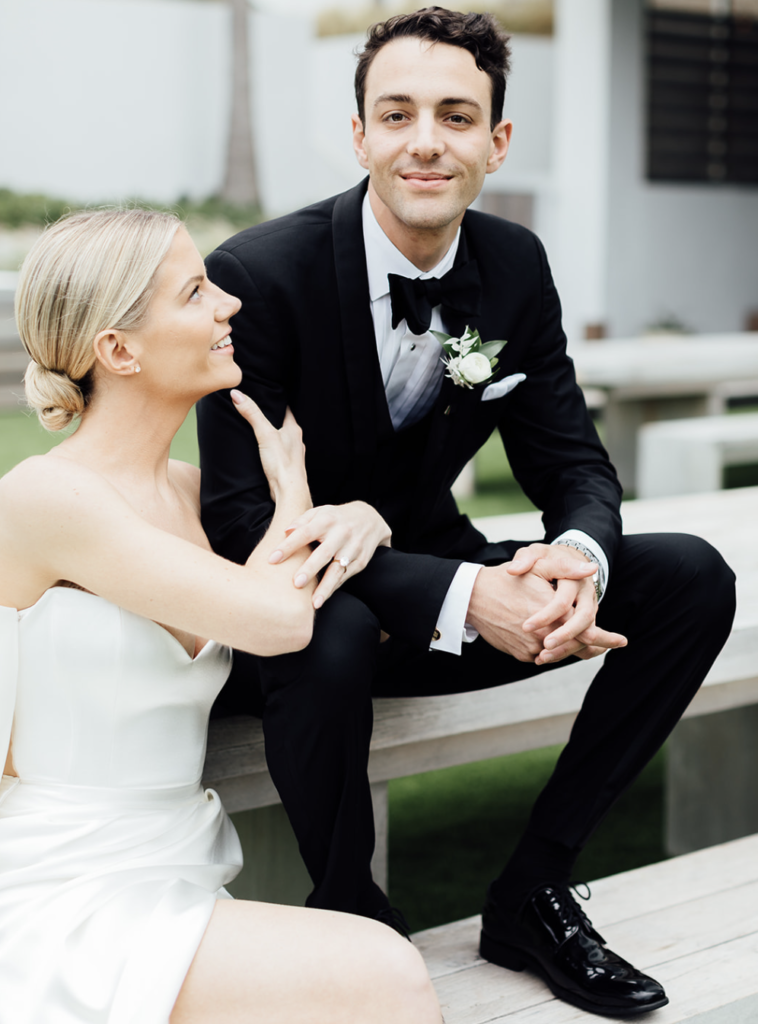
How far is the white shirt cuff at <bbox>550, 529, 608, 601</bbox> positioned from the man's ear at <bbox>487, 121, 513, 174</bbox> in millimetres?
643

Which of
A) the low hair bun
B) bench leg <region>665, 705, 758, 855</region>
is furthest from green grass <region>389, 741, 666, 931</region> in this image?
the low hair bun

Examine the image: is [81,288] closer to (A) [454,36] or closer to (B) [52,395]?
(B) [52,395]

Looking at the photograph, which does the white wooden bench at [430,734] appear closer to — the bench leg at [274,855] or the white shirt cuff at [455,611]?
the bench leg at [274,855]

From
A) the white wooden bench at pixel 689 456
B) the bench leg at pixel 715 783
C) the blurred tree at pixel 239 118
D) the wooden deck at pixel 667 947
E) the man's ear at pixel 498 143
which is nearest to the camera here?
the wooden deck at pixel 667 947

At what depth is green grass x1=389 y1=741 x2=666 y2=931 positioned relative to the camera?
247 centimetres

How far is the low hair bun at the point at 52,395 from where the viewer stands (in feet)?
4.80

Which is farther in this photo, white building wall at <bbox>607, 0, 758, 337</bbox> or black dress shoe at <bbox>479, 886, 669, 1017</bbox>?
white building wall at <bbox>607, 0, 758, 337</bbox>

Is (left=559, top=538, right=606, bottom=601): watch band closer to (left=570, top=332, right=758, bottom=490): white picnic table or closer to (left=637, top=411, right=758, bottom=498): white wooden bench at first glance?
(left=637, top=411, right=758, bottom=498): white wooden bench

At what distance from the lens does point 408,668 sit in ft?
5.98

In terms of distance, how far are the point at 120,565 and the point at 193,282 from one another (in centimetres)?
39

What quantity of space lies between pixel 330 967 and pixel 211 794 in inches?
14.6

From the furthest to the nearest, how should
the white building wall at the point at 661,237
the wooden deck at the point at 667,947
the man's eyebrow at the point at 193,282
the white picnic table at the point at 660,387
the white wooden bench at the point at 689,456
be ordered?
→ the white building wall at the point at 661,237 → the white picnic table at the point at 660,387 → the white wooden bench at the point at 689,456 → the wooden deck at the point at 667,947 → the man's eyebrow at the point at 193,282

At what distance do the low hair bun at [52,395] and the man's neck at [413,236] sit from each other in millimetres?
633

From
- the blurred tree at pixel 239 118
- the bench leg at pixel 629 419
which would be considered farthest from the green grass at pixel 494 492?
the blurred tree at pixel 239 118
